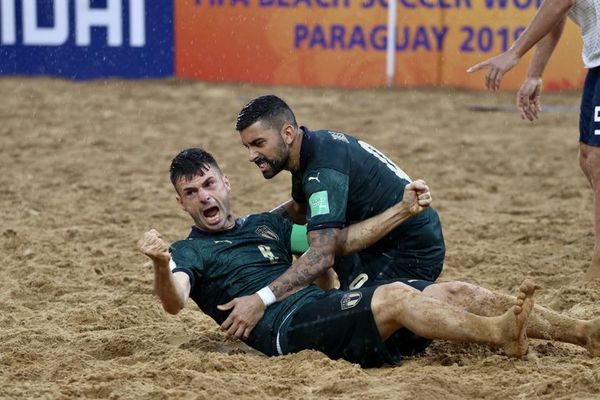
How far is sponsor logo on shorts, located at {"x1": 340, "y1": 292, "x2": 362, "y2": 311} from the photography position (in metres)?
5.10

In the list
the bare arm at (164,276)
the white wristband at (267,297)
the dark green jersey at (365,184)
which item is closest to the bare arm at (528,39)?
the dark green jersey at (365,184)

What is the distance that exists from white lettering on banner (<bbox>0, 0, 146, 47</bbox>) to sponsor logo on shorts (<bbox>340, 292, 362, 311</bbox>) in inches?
393

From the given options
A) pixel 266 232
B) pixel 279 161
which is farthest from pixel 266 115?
pixel 266 232

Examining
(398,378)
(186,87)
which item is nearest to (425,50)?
(186,87)

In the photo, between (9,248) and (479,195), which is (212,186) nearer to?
(9,248)

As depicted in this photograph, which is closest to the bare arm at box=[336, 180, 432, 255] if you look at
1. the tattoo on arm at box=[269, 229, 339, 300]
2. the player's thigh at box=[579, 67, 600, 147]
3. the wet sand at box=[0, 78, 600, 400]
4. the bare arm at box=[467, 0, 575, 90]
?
the tattoo on arm at box=[269, 229, 339, 300]

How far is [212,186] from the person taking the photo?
551 cm

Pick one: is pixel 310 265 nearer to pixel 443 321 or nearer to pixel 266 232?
pixel 266 232

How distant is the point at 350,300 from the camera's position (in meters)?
5.12

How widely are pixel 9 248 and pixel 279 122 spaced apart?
2.81 meters

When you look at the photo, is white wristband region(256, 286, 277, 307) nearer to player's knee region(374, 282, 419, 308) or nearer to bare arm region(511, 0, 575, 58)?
player's knee region(374, 282, 419, 308)

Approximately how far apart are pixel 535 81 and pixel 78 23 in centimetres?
879

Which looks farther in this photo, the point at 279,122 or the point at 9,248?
the point at 9,248

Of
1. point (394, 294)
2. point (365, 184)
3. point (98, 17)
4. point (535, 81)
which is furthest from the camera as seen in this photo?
point (98, 17)
